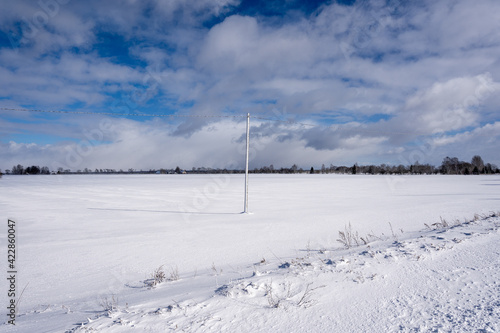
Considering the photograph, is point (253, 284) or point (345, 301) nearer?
point (345, 301)

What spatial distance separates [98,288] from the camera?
213 inches

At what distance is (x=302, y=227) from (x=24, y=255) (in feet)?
30.3

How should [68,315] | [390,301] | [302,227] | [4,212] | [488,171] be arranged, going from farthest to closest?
1. [488,171]
2. [4,212]
3. [302,227]
4. [68,315]
5. [390,301]

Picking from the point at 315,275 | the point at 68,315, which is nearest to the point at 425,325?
the point at 315,275

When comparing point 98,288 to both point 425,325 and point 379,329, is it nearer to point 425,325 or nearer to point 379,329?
point 379,329

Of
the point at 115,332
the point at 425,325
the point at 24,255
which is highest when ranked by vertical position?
the point at 425,325

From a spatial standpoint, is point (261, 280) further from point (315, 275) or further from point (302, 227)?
point (302, 227)

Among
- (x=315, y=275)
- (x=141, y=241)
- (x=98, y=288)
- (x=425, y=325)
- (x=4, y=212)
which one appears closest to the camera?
(x=425, y=325)

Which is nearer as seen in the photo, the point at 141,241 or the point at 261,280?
the point at 261,280

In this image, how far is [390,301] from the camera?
331cm

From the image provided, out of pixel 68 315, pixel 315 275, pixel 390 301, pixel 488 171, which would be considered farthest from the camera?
pixel 488 171

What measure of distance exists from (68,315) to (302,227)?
8718mm

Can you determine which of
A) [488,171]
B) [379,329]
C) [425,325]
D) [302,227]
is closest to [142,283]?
[379,329]

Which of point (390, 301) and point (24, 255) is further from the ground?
point (390, 301)
